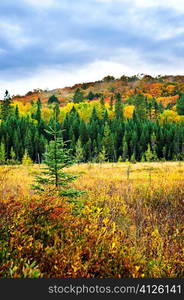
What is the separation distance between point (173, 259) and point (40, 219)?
76.0 inches

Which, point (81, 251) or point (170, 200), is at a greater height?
point (81, 251)

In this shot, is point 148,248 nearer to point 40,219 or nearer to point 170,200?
point 40,219

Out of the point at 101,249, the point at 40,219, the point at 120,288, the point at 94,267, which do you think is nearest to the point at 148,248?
the point at 101,249

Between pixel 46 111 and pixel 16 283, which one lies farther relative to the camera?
pixel 46 111

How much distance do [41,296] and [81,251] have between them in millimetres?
734

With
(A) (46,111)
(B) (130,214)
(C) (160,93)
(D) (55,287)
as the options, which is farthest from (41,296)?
(C) (160,93)

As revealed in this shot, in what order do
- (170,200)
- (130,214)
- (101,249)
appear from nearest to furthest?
(101,249) → (130,214) → (170,200)

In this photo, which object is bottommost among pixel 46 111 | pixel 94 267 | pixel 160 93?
pixel 94 267

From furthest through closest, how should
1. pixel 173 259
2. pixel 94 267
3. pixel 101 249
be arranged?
pixel 173 259 → pixel 101 249 → pixel 94 267

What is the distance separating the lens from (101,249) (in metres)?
2.76

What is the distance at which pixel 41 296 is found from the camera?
1904 mm

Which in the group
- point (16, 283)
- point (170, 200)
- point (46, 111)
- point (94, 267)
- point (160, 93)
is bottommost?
point (170, 200)

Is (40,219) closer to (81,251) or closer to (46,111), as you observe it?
(81,251)

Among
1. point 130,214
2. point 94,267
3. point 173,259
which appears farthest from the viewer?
point 130,214
